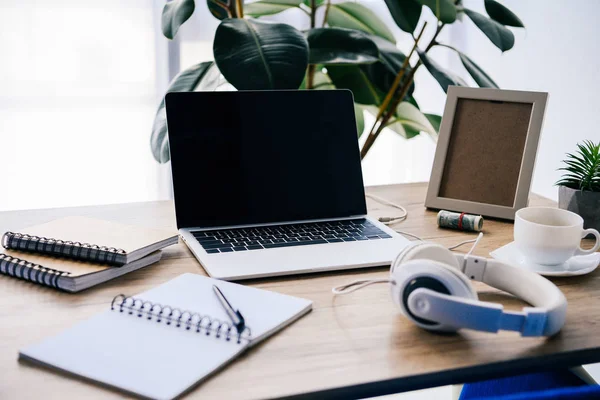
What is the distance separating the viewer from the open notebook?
61 centimetres

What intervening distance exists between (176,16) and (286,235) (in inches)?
26.0

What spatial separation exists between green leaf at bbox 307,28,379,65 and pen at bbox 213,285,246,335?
2.52 feet

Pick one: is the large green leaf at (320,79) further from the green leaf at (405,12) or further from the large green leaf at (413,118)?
the green leaf at (405,12)

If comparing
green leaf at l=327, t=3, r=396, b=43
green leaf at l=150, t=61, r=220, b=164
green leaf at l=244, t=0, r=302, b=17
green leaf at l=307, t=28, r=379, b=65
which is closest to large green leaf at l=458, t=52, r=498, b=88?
green leaf at l=307, t=28, r=379, b=65

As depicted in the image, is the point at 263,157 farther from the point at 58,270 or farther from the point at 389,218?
the point at 58,270

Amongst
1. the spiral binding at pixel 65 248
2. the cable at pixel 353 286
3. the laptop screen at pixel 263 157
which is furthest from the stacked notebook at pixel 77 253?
the cable at pixel 353 286

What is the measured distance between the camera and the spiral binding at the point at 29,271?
32.6 inches


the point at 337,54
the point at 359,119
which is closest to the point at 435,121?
the point at 359,119

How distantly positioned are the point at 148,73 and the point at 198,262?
1511 mm

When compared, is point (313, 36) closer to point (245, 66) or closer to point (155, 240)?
point (245, 66)

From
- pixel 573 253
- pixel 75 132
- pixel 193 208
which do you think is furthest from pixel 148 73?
pixel 573 253

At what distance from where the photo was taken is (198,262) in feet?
3.11

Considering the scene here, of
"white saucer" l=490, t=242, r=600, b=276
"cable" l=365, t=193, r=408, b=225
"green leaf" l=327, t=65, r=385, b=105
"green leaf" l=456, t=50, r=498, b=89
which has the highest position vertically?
"green leaf" l=456, t=50, r=498, b=89

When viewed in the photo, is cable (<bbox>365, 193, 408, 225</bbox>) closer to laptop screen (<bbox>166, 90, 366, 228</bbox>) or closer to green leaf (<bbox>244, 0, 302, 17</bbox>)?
laptop screen (<bbox>166, 90, 366, 228</bbox>)
